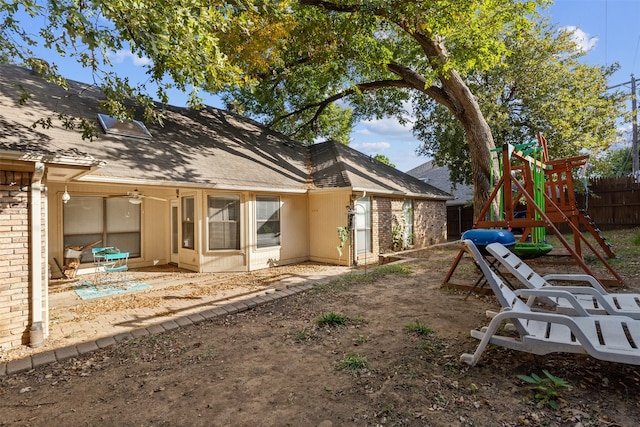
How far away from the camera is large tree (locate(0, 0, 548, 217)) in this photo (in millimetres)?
4500

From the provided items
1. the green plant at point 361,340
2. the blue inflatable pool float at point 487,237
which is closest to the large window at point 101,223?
the green plant at point 361,340

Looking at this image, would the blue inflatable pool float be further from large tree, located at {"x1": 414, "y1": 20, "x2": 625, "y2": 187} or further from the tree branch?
large tree, located at {"x1": 414, "y1": 20, "x2": 625, "y2": 187}

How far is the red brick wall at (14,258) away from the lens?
393 centimetres

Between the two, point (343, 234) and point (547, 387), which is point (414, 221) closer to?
point (343, 234)

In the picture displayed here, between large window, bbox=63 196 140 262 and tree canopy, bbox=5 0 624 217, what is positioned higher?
tree canopy, bbox=5 0 624 217

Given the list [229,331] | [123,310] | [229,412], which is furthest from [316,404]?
[123,310]

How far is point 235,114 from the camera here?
46.8 ft

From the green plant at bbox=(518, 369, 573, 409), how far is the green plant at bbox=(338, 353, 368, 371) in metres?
1.38

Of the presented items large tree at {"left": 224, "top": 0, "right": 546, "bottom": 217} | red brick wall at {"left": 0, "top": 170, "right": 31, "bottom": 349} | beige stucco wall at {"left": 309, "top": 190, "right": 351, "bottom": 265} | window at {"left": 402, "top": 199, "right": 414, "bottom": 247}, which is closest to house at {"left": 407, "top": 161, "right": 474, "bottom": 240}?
window at {"left": 402, "top": 199, "right": 414, "bottom": 247}

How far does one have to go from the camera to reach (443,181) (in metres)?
24.5

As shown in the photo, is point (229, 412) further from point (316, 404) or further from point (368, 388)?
point (368, 388)

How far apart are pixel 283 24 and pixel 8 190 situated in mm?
7594

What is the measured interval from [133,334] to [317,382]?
9.57 ft

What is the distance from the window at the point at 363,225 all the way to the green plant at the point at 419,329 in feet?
20.2
